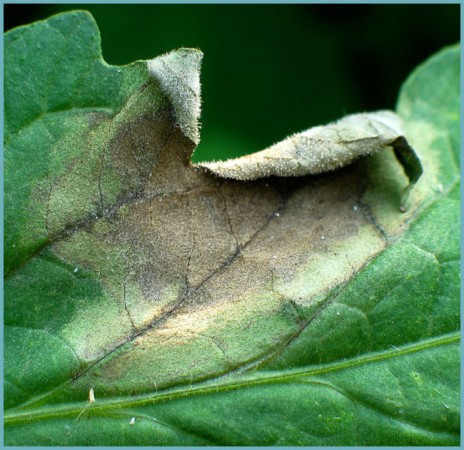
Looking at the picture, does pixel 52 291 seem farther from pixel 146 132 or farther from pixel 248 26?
pixel 248 26

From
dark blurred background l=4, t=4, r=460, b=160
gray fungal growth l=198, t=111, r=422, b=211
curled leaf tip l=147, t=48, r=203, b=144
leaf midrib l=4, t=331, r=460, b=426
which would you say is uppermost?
dark blurred background l=4, t=4, r=460, b=160

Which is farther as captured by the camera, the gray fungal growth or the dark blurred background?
the dark blurred background

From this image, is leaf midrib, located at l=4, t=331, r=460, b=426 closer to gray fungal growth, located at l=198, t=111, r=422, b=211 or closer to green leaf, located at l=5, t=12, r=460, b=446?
green leaf, located at l=5, t=12, r=460, b=446

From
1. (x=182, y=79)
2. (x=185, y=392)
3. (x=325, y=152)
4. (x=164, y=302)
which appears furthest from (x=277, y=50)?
(x=185, y=392)

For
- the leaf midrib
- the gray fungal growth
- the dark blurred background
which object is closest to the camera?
the leaf midrib

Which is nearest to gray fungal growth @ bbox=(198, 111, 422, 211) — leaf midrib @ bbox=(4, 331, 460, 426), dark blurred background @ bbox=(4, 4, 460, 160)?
dark blurred background @ bbox=(4, 4, 460, 160)

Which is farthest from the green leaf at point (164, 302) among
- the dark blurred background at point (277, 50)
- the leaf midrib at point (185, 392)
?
the dark blurred background at point (277, 50)

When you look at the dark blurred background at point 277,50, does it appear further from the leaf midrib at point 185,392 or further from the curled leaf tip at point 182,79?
the leaf midrib at point 185,392
